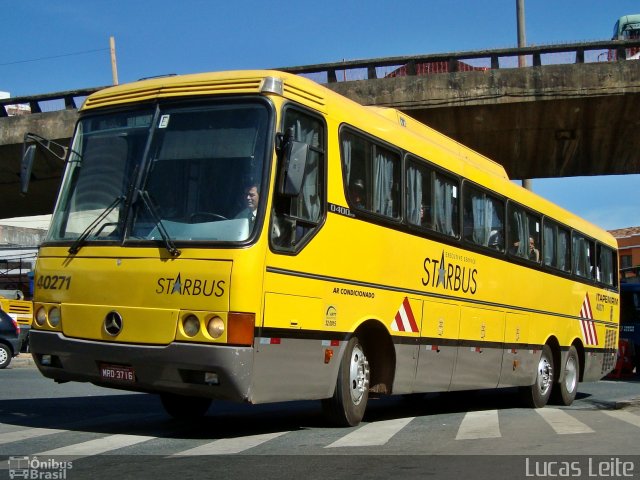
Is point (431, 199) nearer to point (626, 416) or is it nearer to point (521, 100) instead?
point (626, 416)

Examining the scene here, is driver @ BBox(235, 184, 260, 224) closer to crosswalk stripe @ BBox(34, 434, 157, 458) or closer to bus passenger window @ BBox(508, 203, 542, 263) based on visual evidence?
crosswalk stripe @ BBox(34, 434, 157, 458)

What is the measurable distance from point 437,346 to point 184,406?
319cm

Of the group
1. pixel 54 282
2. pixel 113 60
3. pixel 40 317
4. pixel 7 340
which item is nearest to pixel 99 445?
pixel 40 317

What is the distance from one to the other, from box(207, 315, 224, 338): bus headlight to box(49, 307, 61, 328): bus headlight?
1.73m

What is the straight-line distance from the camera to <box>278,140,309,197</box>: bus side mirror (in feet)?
24.2

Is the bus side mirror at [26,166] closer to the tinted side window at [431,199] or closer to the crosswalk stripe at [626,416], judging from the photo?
the tinted side window at [431,199]

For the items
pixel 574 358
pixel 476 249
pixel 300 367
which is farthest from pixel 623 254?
pixel 300 367

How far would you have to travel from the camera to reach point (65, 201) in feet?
27.2

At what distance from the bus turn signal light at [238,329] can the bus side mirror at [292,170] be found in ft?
3.81

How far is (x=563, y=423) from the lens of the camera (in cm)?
1029

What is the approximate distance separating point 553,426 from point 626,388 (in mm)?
10626

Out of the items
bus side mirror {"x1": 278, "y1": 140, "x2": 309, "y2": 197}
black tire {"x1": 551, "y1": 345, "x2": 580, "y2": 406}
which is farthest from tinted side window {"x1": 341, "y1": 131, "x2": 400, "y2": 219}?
black tire {"x1": 551, "y1": 345, "x2": 580, "y2": 406}

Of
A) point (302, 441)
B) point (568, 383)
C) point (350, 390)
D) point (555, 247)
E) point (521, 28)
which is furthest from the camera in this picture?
point (521, 28)

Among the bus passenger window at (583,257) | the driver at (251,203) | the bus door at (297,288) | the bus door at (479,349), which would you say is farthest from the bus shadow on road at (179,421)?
the bus passenger window at (583,257)
